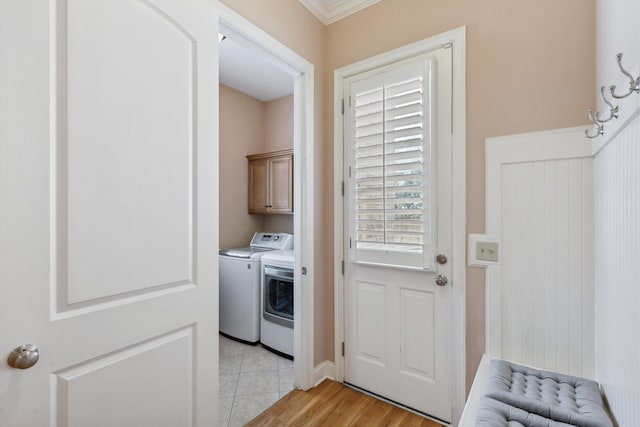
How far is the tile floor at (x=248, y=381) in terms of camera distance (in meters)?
1.91

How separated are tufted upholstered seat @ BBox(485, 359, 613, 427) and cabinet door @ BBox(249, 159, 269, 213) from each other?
275 cm

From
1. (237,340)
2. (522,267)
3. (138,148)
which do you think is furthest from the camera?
(237,340)

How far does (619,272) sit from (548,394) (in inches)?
23.2

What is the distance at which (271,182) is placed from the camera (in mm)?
3518

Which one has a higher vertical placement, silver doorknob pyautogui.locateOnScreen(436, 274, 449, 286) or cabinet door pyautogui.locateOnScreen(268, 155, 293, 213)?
cabinet door pyautogui.locateOnScreen(268, 155, 293, 213)

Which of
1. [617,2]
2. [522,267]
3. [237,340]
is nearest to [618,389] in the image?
[522,267]

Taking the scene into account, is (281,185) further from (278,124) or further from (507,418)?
(507,418)

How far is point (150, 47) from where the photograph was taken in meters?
1.15

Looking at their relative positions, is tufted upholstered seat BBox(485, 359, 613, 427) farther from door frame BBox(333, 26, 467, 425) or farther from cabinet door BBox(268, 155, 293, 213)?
cabinet door BBox(268, 155, 293, 213)

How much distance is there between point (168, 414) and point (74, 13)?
57.7 inches

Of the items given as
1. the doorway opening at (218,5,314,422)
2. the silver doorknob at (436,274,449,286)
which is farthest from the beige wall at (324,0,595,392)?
the doorway opening at (218,5,314,422)

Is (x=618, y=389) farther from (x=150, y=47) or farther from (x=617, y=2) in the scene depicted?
(x=150, y=47)

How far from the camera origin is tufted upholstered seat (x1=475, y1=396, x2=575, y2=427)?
41.1 inches

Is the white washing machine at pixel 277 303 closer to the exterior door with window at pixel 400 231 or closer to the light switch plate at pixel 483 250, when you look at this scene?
the exterior door with window at pixel 400 231
